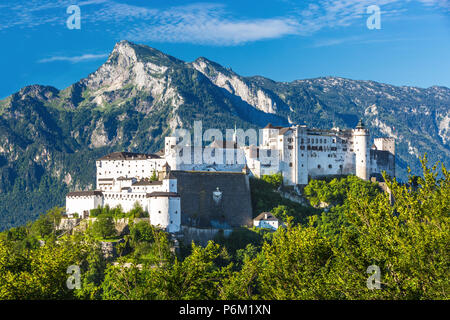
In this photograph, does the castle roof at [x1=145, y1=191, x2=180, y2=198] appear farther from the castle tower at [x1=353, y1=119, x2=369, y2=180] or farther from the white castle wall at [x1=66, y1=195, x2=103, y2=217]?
the castle tower at [x1=353, y1=119, x2=369, y2=180]

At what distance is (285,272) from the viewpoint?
3409 cm

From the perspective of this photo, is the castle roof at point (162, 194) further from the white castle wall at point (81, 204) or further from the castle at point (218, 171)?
the white castle wall at point (81, 204)

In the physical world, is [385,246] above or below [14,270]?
above

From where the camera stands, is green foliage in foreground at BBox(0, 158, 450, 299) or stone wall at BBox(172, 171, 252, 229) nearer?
green foliage in foreground at BBox(0, 158, 450, 299)

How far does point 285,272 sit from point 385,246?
6942mm

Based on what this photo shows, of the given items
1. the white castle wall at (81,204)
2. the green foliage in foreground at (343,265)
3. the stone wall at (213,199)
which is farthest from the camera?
the white castle wall at (81,204)

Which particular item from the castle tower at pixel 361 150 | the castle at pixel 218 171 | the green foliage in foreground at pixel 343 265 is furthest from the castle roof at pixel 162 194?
the castle tower at pixel 361 150

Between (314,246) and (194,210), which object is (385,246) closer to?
(314,246)

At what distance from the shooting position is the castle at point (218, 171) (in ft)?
242

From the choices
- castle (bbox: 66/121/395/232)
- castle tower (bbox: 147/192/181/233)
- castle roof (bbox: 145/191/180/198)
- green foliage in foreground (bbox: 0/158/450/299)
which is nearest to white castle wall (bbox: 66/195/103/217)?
castle (bbox: 66/121/395/232)

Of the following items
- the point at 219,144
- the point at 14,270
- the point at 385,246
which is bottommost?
the point at 14,270

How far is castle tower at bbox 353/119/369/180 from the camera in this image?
96.9m
